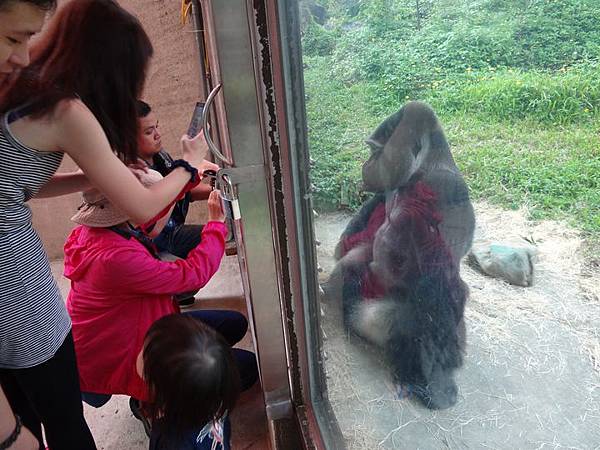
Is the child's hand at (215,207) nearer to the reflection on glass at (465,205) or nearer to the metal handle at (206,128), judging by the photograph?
the metal handle at (206,128)

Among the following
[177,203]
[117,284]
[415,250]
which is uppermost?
[415,250]

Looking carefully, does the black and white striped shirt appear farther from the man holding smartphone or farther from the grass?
the grass

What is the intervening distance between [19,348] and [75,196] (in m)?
2.31

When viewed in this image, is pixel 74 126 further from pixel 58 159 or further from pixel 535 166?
pixel 535 166

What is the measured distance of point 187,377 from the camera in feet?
3.78

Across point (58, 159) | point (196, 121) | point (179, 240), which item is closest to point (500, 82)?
point (58, 159)

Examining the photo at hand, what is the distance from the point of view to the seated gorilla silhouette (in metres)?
0.65

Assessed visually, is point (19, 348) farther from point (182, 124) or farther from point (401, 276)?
point (182, 124)

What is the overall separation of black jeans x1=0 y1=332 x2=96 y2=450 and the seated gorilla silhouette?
0.72 m

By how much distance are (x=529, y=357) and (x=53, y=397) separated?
1.09m

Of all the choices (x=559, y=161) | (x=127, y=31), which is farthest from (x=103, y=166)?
(x=559, y=161)

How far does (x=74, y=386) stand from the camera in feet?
3.97

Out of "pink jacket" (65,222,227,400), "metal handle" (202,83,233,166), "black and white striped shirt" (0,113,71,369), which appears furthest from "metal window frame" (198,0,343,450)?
"black and white striped shirt" (0,113,71,369)

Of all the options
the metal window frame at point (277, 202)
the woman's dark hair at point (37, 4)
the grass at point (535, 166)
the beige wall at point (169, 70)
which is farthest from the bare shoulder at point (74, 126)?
the beige wall at point (169, 70)
